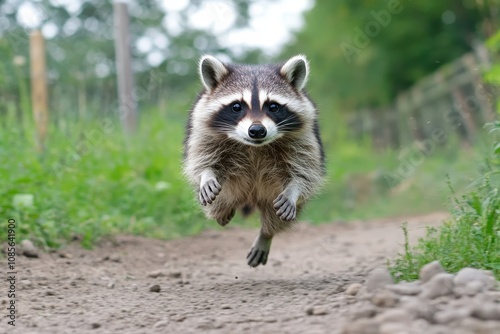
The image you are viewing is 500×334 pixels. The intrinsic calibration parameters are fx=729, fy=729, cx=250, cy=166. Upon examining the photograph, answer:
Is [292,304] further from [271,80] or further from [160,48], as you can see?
[160,48]

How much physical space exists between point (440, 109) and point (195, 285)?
1322 cm

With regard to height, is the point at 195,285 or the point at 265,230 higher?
the point at 265,230

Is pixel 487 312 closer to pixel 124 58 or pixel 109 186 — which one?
pixel 109 186

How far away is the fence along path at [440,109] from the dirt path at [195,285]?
3186 millimetres

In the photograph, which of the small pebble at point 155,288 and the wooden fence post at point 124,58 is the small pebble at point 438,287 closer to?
the small pebble at point 155,288

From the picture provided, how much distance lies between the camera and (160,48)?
17.4 meters

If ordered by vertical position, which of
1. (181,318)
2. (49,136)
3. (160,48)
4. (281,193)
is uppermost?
(160,48)

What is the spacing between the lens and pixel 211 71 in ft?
19.2

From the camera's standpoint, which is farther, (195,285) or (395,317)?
(195,285)

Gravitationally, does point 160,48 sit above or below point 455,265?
above

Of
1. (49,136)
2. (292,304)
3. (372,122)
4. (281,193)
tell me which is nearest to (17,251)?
(281,193)

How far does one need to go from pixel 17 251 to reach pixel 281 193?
85.7 inches

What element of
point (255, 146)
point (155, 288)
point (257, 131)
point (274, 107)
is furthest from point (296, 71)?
point (155, 288)

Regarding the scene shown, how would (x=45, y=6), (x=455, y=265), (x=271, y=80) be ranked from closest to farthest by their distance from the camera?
(x=455, y=265)
(x=271, y=80)
(x=45, y=6)
